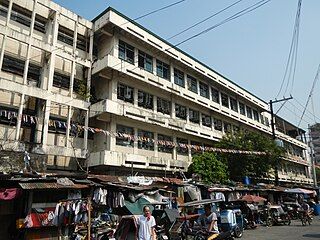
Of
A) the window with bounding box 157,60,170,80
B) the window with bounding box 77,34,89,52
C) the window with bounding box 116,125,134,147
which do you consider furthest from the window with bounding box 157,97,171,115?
the window with bounding box 77,34,89,52

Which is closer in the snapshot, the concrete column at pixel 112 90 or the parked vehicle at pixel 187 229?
the parked vehicle at pixel 187 229

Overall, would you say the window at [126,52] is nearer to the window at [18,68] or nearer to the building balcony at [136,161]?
the window at [18,68]

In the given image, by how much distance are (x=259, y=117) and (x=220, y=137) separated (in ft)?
48.9

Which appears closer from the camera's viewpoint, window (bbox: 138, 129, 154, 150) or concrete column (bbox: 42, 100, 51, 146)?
concrete column (bbox: 42, 100, 51, 146)

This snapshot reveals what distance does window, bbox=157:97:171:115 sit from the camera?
2565cm

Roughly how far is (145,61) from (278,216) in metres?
15.8

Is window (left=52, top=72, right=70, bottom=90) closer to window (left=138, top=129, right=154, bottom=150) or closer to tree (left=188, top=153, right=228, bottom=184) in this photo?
window (left=138, top=129, right=154, bottom=150)

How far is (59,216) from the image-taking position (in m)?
12.5

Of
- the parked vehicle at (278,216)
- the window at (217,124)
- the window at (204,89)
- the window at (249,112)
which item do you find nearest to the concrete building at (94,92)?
the window at (204,89)

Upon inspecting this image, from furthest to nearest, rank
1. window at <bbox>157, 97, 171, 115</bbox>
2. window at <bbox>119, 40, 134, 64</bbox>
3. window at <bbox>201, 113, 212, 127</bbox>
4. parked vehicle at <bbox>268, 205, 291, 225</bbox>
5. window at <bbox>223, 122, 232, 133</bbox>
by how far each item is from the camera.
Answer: window at <bbox>223, 122, 232, 133</bbox> < window at <bbox>201, 113, 212, 127</bbox> < window at <bbox>157, 97, 171, 115</bbox> < window at <bbox>119, 40, 134, 64</bbox> < parked vehicle at <bbox>268, 205, 291, 225</bbox>

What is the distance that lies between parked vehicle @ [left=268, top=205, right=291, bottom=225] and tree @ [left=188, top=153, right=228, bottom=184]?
4.45 meters

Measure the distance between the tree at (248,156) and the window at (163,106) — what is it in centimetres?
684

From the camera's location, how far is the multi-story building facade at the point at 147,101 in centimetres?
2097

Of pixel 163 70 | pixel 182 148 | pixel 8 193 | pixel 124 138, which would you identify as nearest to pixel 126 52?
pixel 163 70
